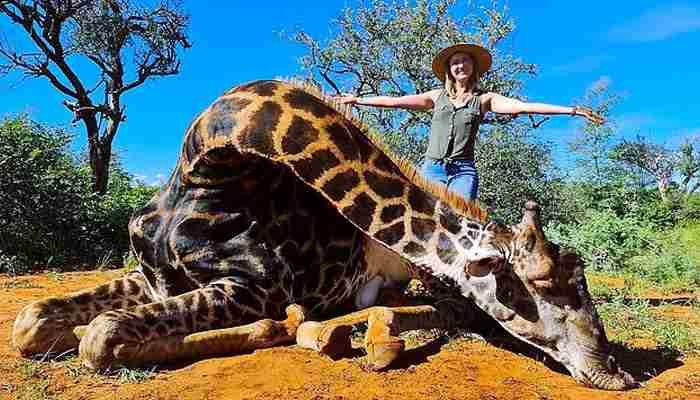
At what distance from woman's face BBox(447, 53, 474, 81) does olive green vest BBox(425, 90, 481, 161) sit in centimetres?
20

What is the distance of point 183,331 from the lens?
3.62 m

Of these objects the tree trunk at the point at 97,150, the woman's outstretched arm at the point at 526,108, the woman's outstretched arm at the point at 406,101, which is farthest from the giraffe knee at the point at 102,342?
the tree trunk at the point at 97,150

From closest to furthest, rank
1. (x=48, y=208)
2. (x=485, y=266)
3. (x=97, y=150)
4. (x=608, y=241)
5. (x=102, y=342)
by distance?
(x=102, y=342) < (x=485, y=266) < (x=608, y=241) < (x=48, y=208) < (x=97, y=150)

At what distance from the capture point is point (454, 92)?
5.39m

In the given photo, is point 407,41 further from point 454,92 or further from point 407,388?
point 407,388

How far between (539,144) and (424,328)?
13.5 metres

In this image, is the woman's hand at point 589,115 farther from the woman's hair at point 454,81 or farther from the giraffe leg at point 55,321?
the giraffe leg at point 55,321

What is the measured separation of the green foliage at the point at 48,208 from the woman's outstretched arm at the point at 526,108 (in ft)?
27.5

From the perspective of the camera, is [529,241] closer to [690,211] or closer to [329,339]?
[329,339]

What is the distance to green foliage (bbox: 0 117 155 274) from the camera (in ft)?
37.5

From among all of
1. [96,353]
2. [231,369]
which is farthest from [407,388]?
[96,353]

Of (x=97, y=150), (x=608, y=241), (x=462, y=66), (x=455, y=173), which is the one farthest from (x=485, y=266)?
(x=97, y=150)

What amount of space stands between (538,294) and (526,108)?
5.98 feet

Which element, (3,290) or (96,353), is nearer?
(96,353)
